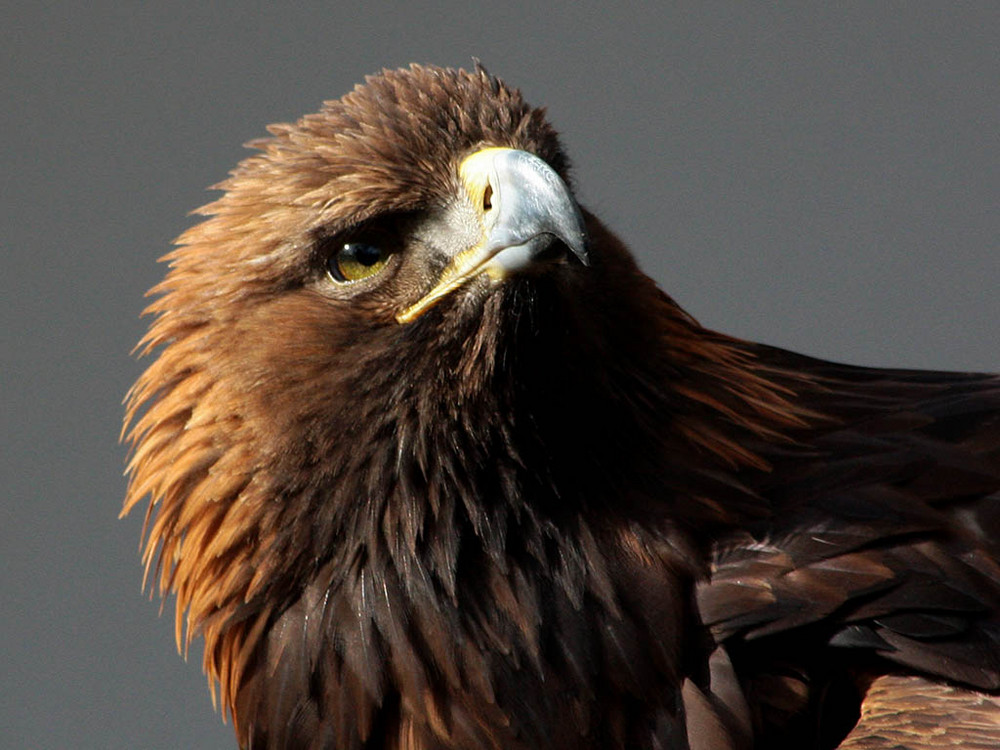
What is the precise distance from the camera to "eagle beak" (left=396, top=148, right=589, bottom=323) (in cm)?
124

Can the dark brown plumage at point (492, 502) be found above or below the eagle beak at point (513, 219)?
below

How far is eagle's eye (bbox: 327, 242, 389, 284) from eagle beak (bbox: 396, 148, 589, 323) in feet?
0.25

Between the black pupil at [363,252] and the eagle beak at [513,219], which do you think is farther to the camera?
the black pupil at [363,252]

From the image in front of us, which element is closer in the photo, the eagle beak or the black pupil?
the eagle beak

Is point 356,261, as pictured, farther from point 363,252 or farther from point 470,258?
point 470,258

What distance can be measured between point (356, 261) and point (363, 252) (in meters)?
0.01

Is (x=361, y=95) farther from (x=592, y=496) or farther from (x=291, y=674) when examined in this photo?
(x=291, y=674)

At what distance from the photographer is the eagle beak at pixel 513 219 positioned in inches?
48.7

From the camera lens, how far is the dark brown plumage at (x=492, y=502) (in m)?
1.33

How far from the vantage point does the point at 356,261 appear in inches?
53.1

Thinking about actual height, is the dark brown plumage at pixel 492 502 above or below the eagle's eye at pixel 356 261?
below

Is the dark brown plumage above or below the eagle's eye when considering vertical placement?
below

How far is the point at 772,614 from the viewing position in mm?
1362

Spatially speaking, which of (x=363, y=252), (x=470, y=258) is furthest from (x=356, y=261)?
(x=470, y=258)
